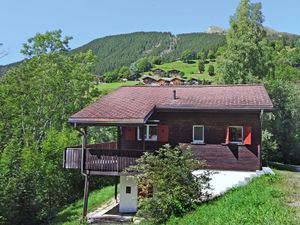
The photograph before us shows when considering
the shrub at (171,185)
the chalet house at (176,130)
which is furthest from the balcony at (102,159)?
the shrub at (171,185)

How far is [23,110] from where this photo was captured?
32.5 m

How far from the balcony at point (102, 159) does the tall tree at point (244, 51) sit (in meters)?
18.0

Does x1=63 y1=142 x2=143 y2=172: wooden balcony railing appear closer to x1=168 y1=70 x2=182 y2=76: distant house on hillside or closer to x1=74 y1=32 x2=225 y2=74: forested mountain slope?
x1=168 y1=70 x2=182 y2=76: distant house on hillside

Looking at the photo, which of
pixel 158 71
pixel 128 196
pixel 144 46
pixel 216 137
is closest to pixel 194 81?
pixel 158 71

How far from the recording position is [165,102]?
65.6 feet

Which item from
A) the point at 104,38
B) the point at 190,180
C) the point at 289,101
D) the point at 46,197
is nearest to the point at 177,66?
the point at 104,38

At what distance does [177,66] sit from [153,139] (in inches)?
4257

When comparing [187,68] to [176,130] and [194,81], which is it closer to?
[194,81]

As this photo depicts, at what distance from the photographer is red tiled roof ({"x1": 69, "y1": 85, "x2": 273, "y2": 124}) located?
1795 centimetres

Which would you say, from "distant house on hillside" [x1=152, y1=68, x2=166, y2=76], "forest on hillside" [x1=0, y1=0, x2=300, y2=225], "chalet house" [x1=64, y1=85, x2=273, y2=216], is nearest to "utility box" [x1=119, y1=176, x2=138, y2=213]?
"chalet house" [x1=64, y1=85, x2=273, y2=216]

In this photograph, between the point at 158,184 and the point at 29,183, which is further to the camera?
the point at 29,183

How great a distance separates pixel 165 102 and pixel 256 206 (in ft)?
30.8

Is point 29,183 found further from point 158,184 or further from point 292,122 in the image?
point 292,122

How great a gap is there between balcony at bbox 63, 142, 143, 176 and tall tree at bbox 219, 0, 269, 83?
18.0 m
